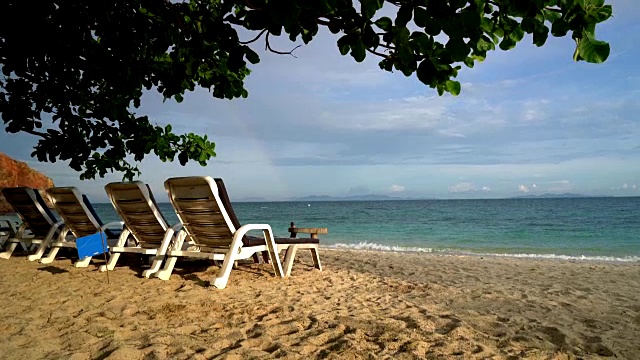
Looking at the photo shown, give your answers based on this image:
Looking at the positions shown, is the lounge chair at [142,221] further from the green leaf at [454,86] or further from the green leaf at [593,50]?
the green leaf at [593,50]

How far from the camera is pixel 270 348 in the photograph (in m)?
2.95

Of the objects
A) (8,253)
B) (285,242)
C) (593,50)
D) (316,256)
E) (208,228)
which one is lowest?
(8,253)

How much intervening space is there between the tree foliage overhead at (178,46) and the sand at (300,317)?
170cm

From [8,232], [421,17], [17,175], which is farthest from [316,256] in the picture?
[17,175]

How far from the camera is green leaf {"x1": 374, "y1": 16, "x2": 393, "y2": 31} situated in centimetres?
225

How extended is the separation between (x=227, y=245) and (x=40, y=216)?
3.55 meters

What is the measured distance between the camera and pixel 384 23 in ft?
7.39

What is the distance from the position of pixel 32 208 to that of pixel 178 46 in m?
4.72

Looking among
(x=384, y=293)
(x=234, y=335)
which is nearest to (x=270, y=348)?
Result: (x=234, y=335)

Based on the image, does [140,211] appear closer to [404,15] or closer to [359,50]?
[359,50]

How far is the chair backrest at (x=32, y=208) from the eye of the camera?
22.0ft

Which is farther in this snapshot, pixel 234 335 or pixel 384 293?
pixel 384 293

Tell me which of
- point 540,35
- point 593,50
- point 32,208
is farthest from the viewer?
point 32,208

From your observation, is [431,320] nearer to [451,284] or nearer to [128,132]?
[451,284]
